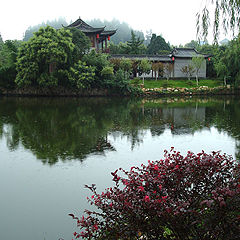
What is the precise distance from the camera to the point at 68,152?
681cm

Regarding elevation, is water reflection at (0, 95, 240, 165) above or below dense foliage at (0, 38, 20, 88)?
below

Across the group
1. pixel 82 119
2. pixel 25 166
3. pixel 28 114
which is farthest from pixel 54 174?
pixel 28 114

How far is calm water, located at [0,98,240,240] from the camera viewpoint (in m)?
→ 3.80

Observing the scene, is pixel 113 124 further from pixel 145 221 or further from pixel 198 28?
pixel 145 221

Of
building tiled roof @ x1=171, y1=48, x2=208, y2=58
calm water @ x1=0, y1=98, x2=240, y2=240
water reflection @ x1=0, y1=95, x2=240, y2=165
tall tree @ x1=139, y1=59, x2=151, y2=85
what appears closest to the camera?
calm water @ x1=0, y1=98, x2=240, y2=240

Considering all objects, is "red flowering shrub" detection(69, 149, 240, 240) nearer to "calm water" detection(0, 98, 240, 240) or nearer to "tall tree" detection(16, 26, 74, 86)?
"calm water" detection(0, 98, 240, 240)

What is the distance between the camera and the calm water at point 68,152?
12.5ft

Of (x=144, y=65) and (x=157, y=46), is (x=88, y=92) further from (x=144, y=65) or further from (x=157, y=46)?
(x=157, y=46)

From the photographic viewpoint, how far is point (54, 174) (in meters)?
5.29

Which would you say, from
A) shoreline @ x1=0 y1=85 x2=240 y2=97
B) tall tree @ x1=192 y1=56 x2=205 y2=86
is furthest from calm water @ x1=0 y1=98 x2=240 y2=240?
tall tree @ x1=192 y1=56 x2=205 y2=86

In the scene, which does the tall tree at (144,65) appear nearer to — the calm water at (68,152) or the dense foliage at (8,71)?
the dense foliage at (8,71)

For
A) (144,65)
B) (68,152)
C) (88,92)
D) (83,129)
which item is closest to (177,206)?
(68,152)

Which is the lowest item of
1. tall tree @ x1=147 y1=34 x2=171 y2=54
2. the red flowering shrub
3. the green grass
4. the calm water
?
the calm water

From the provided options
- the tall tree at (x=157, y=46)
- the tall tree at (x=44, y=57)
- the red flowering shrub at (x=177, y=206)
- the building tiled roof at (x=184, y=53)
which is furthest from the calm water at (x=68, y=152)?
the tall tree at (x=157, y=46)
